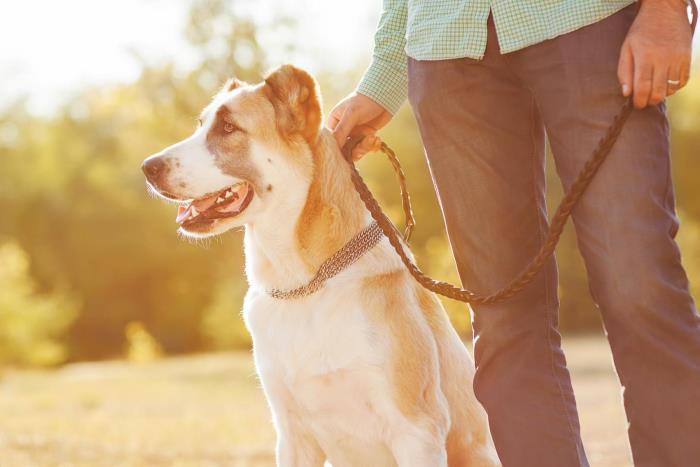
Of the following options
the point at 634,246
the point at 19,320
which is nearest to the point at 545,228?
the point at 634,246

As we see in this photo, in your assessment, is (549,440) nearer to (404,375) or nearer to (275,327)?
(404,375)

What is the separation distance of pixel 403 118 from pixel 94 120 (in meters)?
16.6

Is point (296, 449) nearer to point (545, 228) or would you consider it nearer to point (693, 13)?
point (545, 228)

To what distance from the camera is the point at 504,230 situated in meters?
2.66

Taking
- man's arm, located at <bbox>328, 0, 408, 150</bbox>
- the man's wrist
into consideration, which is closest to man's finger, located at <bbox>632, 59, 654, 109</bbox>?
the man's wrist

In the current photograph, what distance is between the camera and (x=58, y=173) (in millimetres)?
36938

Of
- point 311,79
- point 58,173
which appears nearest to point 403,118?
point 58,173

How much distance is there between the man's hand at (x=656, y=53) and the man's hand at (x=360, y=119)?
106cm

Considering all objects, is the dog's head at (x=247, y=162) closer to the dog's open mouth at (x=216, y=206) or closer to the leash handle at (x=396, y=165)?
the dog's open mouth at (x=216, y=206)

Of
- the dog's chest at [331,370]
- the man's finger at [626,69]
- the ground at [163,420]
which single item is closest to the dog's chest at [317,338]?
the dog's chest at [331,370]

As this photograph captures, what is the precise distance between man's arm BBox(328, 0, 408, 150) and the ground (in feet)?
10.7

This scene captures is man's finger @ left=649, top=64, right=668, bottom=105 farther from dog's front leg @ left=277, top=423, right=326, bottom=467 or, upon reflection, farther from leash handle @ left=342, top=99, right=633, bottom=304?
dog's front leg @ left=277, top=423, right=326, bottom=467

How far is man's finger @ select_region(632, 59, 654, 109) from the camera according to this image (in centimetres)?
225

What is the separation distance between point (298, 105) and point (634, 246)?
136 cm
